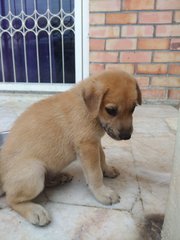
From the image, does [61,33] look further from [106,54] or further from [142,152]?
[142,152]

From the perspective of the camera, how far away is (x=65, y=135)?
1562 mm

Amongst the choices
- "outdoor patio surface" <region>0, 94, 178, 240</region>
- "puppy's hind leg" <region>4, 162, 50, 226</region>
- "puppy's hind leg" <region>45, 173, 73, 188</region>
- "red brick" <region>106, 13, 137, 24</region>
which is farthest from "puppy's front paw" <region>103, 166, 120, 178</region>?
"red brick" <region>106, 13, 137, 24</region>

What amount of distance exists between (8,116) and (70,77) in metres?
1.05

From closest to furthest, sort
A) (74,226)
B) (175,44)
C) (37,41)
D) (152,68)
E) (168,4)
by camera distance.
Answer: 1. (74,226)
2. (168,4)
3. (175,44)
4. (152,68)
5. (37,41)

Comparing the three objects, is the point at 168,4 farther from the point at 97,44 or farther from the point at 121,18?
the point at 97,44

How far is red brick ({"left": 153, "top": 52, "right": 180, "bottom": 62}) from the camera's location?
10.6 feet

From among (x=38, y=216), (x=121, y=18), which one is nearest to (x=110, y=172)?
(x=38, y=216)

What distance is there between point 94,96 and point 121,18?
80.2 inches

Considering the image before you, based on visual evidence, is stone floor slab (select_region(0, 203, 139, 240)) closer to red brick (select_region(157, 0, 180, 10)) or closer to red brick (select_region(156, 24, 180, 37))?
red brick (select_region(156, 24, 180, 37))

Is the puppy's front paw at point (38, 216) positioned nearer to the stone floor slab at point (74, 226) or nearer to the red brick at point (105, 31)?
the stone floor slab at point (74, 226)

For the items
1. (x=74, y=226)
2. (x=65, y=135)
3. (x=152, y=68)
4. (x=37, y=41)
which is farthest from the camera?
(x=37, y=41)

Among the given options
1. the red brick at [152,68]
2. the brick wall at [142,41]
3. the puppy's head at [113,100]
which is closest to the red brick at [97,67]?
the brick wall at [142,41]

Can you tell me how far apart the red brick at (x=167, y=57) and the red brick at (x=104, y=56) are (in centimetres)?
46

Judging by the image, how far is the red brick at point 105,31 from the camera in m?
3.23
